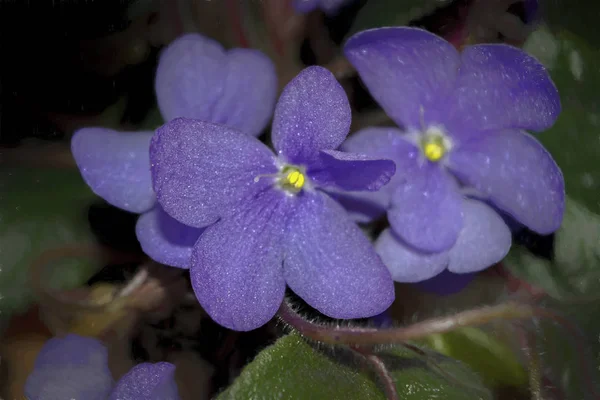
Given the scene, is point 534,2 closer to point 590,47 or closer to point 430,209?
point 590,47

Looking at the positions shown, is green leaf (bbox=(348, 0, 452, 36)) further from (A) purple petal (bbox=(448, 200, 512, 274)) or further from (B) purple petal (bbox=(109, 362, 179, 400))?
(B) purple petal (bbox=(109, 362, 179, 400))

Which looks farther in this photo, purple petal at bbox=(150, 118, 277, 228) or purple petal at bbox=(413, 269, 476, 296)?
purple petal at bbox=(413, 269, 476, 296)

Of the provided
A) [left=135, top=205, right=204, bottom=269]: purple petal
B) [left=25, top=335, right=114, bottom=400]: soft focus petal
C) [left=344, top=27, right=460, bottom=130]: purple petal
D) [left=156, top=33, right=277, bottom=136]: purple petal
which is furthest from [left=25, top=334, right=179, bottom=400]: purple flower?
[left=344, top=27, right=460, bottom=130]: purple petal

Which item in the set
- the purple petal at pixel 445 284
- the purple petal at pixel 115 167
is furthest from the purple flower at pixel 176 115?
the purple petal at pixel 445 284

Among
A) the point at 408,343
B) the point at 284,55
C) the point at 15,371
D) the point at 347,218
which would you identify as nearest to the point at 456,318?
the point at 408,343

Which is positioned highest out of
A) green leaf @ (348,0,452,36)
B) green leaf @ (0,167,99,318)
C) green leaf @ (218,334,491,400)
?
green leaf @ (348,0,452,36)

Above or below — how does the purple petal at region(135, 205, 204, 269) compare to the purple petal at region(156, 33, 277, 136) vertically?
below

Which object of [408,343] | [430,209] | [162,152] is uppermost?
[162,152]
